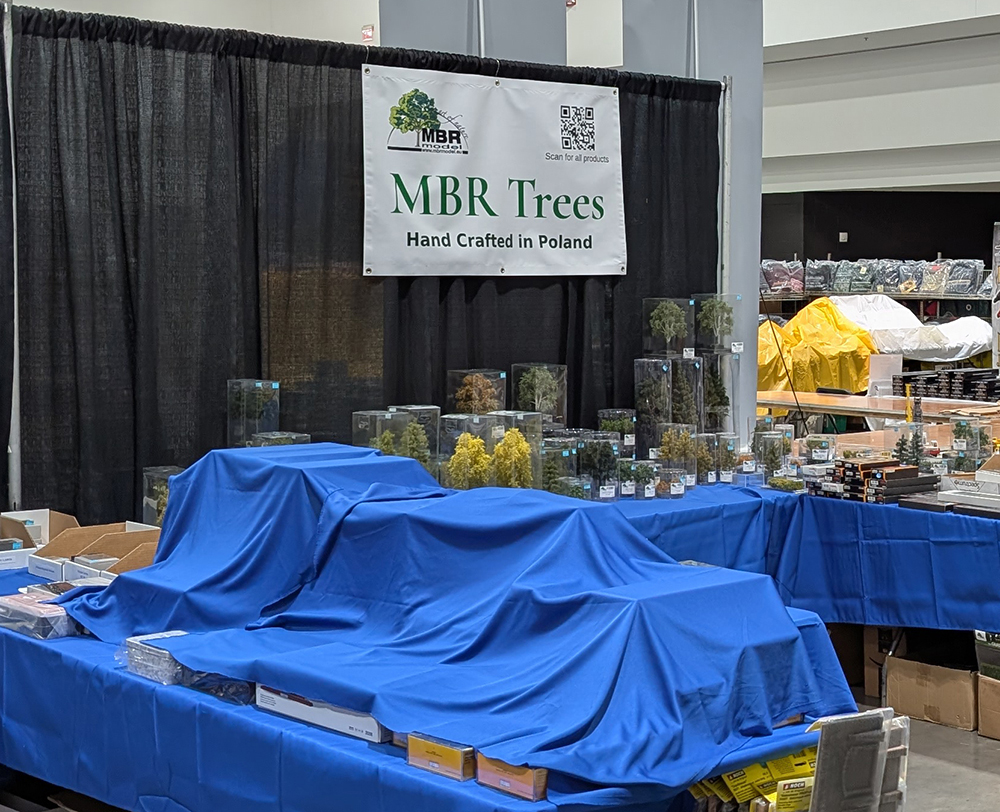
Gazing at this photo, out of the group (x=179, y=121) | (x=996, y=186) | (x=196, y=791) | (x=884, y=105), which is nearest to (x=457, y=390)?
(x=179, y=121)

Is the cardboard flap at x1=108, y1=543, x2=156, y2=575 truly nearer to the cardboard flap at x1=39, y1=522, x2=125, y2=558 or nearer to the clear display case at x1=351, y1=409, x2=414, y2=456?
the cardboard flap at x1=39, y1=522, x2=125, y2=558

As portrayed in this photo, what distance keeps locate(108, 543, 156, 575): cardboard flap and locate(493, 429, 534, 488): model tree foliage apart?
1.55 m

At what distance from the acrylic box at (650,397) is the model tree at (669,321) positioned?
14 centimetres

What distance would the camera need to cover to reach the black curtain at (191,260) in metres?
5.10

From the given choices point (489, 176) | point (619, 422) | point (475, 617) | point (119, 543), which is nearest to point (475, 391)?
point (619, 422)

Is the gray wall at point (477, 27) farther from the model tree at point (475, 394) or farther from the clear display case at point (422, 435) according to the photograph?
the clear display case at point (422, 435)

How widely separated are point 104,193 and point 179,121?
431mm

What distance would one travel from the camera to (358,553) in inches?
148

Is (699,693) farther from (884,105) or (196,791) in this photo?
(884,105)

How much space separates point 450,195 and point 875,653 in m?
2.74

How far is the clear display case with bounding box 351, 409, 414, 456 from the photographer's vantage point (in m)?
5.59

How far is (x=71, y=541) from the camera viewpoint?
4723 millimetres

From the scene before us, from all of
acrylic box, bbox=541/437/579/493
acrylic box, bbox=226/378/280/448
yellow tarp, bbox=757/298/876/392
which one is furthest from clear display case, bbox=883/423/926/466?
yellow tarp, bbox=757/298/876/392

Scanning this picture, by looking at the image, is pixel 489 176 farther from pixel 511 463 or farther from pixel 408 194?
pixel 511 463
